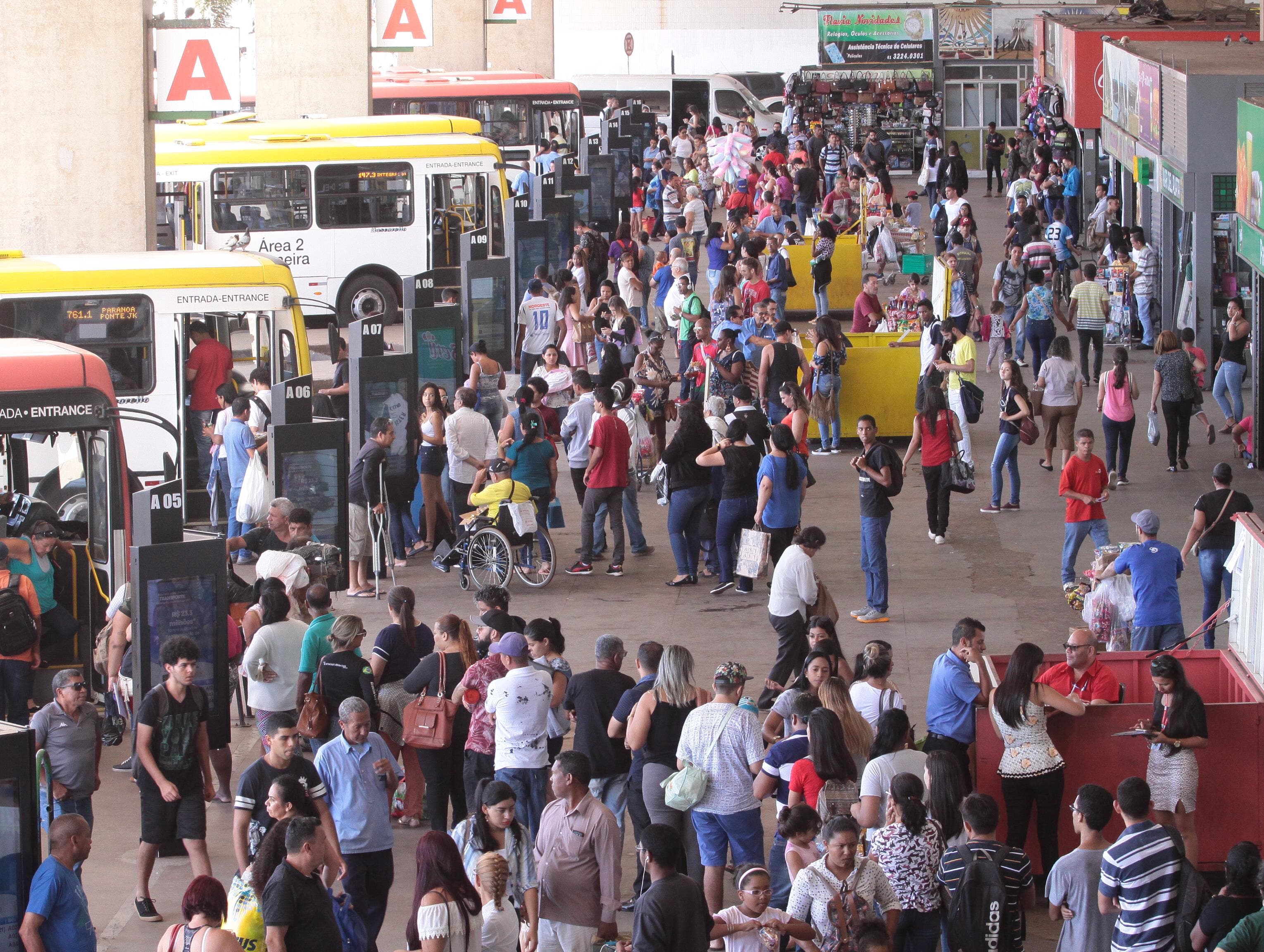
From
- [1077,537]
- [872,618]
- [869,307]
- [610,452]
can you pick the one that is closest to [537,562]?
[610,452]

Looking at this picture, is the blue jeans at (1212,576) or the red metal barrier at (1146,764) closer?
the red metal barrier at (1146,764)

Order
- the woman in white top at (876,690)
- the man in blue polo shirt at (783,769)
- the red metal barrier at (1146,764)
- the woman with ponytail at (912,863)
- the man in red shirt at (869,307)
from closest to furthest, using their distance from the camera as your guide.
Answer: the woman with ponytail at (912,863), the man in blue polo shirt at (783,769), the woman in white top at (876,690), the red metal barrier at (1146,764), the man in red shirt at (869,307)

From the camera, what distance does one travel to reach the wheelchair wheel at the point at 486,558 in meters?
14.9

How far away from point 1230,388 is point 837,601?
633cm

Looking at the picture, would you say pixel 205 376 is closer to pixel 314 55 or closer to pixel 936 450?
pixel 936 450

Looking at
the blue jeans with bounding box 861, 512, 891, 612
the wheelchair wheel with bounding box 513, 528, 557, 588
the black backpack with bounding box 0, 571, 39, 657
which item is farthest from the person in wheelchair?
the black backpack with bounding box 0, 571, 39, 657

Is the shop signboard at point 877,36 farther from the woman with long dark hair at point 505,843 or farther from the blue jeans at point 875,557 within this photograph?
the woman with long dark hair at point 505,843

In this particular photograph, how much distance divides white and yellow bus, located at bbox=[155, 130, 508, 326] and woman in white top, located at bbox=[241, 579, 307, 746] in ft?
52.4

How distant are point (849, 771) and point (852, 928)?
123cm

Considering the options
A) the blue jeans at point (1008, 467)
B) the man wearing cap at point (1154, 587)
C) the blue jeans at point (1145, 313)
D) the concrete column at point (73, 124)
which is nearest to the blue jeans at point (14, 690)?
the man wearing cap at point (1154, 587)

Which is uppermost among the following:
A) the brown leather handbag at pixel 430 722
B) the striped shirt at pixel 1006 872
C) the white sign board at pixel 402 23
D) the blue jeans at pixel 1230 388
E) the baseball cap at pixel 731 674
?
the white sign board at pixel 402 23

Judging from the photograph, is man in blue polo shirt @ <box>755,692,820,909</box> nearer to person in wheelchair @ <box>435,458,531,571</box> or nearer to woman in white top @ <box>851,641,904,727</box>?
woman in white top @ <box>851,641,904,727</box>

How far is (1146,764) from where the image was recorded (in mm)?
9312

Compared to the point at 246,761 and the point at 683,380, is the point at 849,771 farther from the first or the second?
the point at 683,380
